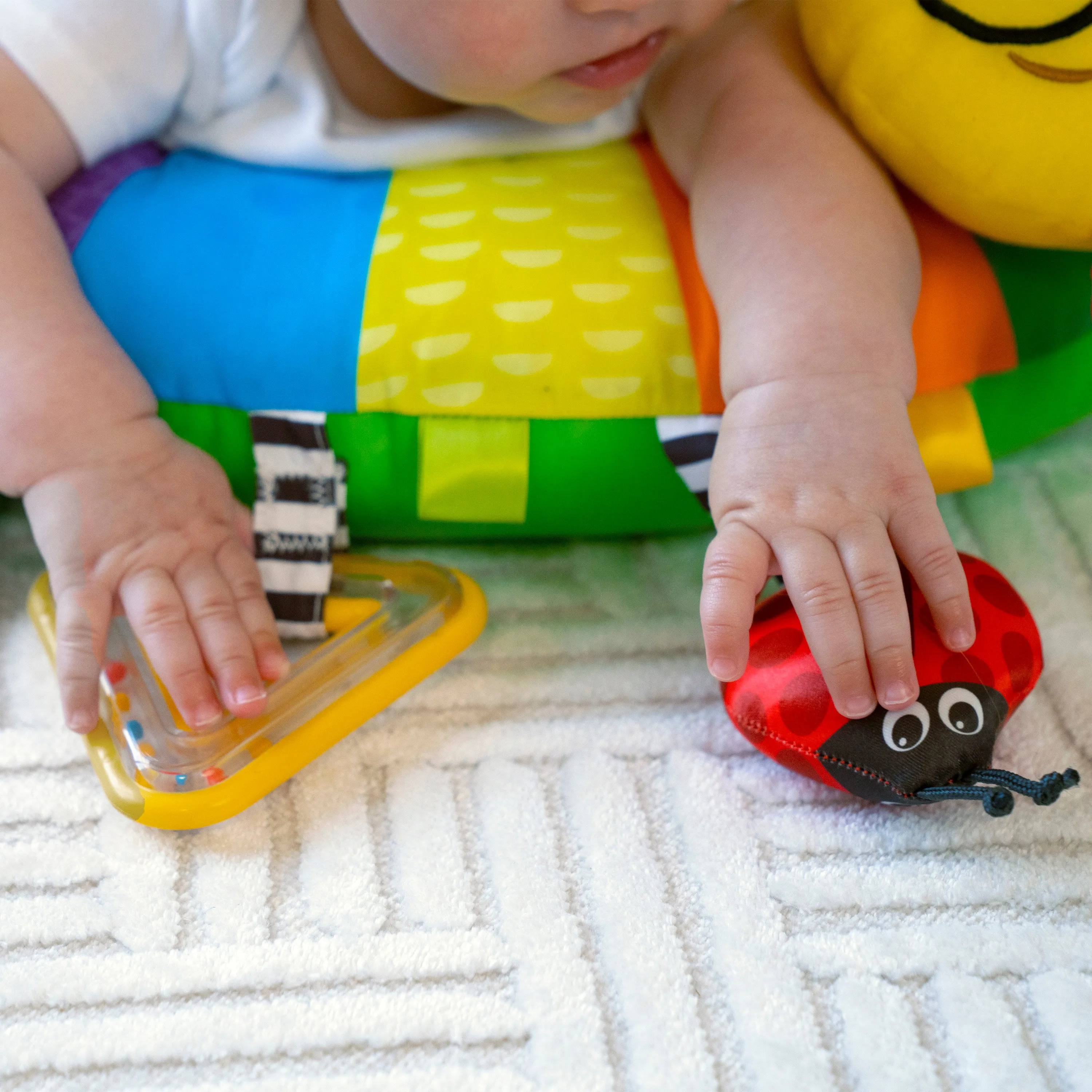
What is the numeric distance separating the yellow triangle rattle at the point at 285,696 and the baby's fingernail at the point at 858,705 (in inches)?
7.8

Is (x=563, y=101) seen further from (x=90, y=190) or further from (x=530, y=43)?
(x=90, y=190)

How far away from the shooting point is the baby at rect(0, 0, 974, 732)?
0.46m

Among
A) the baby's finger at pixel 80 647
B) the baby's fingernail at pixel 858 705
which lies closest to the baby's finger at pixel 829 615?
the baby's fingernail at pixel 858 705

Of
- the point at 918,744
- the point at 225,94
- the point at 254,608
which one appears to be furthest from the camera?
the point at 225,94

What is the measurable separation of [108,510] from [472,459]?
0.19 metres

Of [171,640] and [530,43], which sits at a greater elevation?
[530,43]

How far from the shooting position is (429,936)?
427 millimetres

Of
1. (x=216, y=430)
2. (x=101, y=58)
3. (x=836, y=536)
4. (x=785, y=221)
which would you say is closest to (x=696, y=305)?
(x=785, y=221)

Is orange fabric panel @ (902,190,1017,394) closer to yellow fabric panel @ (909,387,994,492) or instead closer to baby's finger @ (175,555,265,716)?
yellow fabric panel @ (909,387,994,492)

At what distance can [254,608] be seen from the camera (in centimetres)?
53

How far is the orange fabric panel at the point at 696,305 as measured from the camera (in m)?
0.55

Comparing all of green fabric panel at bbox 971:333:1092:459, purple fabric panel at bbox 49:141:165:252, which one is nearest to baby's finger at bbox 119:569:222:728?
purple fabric panel at bbox 49:141:165:252

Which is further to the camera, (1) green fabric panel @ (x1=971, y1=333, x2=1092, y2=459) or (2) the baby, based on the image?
(1) green fabric panel @ (x1=971, y1=333, x2=1092, y2=459)

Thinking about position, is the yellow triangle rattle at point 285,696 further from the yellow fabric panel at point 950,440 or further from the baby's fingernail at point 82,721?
the yellow fabric panel at point 950,440
